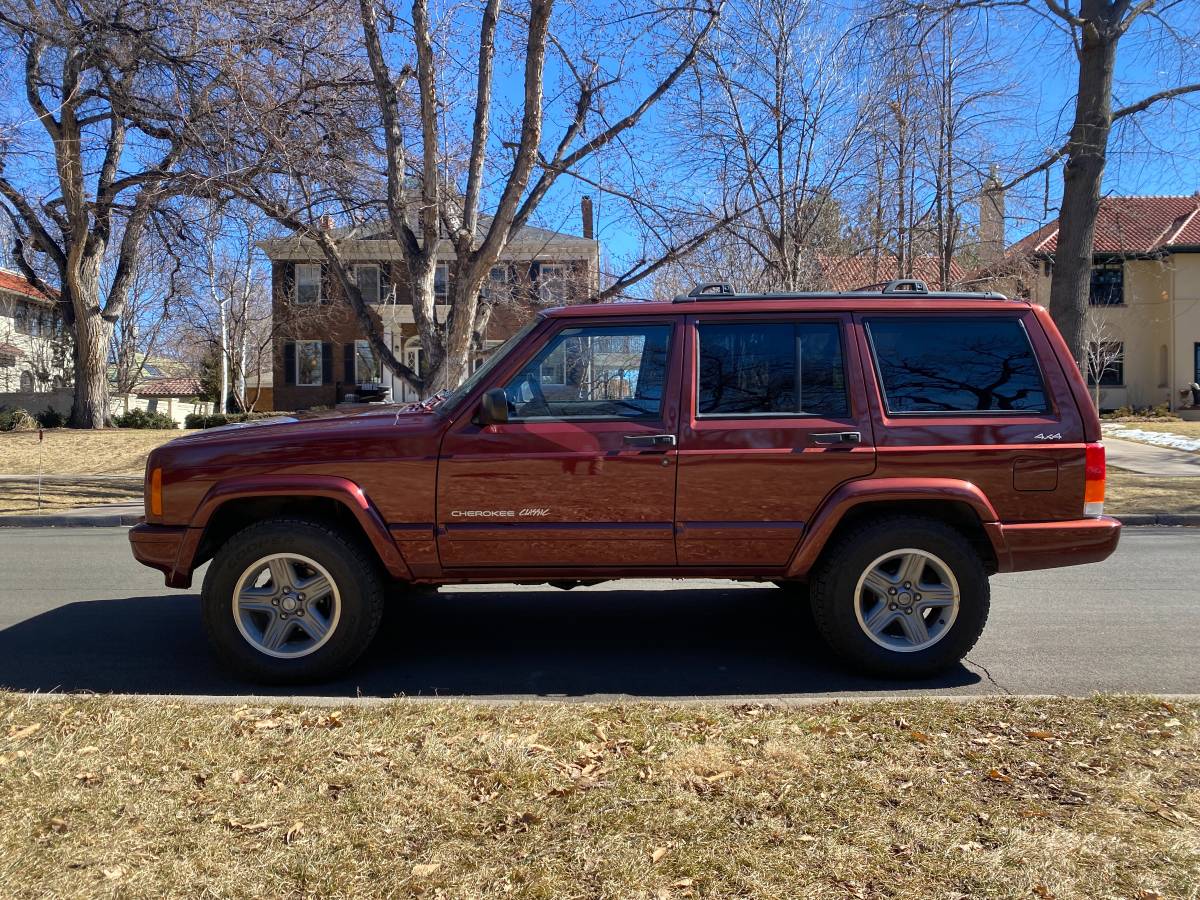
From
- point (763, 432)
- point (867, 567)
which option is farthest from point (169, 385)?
point (867, 567)

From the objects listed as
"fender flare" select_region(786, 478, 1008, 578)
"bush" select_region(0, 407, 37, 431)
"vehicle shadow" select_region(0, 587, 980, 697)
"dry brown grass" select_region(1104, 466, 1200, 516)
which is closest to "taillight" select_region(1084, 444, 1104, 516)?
"fender flare" select_region(786, 478, 1008, 578)

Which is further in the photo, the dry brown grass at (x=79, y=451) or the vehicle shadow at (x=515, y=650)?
the dry brown grass at (x=79, y=451)

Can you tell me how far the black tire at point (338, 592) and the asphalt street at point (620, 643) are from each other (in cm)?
14

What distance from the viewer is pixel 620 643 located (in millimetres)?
5410

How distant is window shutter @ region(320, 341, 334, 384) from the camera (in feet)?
115

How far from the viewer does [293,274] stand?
1308 inches

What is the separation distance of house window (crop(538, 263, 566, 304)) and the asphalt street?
A: 36.3 feet

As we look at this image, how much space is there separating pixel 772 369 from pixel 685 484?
806 mm

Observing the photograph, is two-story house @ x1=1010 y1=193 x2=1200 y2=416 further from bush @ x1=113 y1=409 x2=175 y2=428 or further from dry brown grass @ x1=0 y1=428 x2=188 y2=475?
bush @ x1=113 y1=409 x2=175 y2=428

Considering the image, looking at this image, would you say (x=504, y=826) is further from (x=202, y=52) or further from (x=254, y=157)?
(x=202, y=52)

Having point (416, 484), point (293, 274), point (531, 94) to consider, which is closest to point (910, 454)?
point (416, 484)

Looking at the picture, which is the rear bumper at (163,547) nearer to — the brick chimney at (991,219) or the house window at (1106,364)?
the brick chimney at (991,219)

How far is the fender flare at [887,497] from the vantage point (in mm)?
4496

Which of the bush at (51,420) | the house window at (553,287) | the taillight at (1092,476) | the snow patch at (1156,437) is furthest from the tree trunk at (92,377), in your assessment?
the snow patch at (1156,437)
